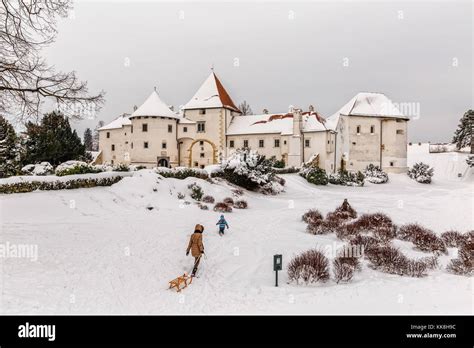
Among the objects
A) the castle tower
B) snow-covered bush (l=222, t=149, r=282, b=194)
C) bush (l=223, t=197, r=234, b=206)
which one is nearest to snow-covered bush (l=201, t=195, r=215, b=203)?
bush (l=223, t=197, r=234, b=206)

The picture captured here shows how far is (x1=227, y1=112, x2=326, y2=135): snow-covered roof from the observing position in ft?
138

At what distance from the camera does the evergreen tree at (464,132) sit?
2201 inches

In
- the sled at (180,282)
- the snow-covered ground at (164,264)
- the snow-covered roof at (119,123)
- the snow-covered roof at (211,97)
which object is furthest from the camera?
the snow-covered roof at (119,123)

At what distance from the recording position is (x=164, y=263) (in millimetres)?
10414

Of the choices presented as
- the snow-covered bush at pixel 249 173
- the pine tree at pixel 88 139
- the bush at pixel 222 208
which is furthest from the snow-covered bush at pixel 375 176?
the pine tree at pixel 88 139

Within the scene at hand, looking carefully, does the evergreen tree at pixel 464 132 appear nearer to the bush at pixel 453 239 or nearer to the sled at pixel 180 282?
the bush at pixel 453 239

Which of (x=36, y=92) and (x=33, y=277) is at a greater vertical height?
(x=36, y=92)

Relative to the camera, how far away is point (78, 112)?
10.4 metres

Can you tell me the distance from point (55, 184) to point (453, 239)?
60.8 ft

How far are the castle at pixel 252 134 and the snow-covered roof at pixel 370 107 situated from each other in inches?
1.0
